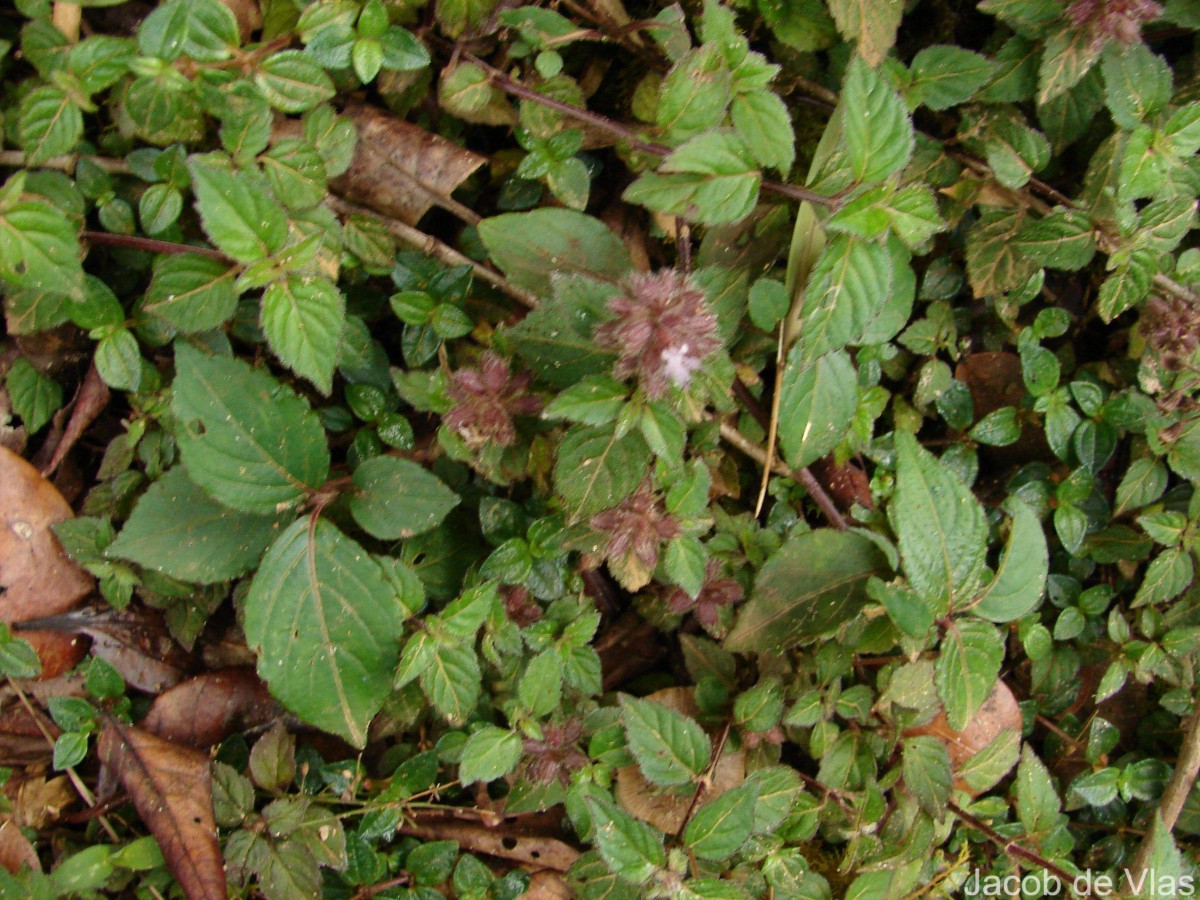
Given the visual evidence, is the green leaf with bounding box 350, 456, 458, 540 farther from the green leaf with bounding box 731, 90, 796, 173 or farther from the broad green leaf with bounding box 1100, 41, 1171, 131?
the broad green leaf with bounding box 1100, 41, 1171, 131

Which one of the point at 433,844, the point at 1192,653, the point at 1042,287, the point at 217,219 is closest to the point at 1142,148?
the point at 1042,287

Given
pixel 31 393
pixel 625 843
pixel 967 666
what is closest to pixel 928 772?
pixel 967 666

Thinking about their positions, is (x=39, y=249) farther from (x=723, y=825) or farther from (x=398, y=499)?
(x=723, y=825)

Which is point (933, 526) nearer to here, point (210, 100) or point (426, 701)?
point (426, 701)

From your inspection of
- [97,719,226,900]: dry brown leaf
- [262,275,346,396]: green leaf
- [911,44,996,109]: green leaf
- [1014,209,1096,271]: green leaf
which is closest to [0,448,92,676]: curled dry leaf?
[97,719,226,900]: dry brown leaf

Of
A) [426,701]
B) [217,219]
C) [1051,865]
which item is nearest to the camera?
[217,219]

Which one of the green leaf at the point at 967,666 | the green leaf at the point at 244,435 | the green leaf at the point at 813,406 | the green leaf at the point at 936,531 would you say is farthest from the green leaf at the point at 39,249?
the green leaf at the point at 967,666
